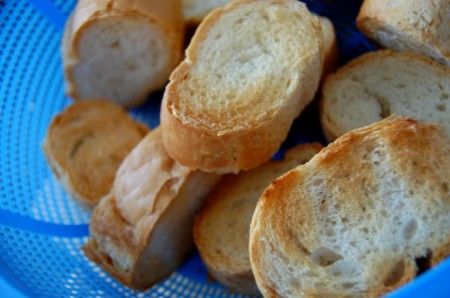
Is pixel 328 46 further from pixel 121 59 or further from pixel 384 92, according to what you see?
pixel 121 59

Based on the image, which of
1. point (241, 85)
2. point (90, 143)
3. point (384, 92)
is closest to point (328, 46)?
point (384, 92)

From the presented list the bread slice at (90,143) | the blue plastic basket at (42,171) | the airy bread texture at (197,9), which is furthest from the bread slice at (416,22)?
the bread slice at (90,143)

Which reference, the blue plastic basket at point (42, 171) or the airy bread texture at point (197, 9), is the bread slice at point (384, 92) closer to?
the blue plastic basket at point (42, 171)

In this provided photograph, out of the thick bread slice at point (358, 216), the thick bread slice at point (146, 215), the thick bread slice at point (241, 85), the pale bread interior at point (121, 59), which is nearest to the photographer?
the thick bread slice at point (358, 216)

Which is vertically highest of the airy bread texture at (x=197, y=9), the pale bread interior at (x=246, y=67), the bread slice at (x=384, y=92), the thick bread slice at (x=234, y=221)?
the pale bread interior at (x=246, y=67)

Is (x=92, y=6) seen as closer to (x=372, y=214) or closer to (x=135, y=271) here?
(x=135, y=271)

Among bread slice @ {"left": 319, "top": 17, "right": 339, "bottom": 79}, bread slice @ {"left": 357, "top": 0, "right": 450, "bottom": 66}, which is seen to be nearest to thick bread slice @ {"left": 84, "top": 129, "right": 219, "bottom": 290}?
bread slice @ {"left": 319, "top": 17, "right": 339, "bottom": 79}

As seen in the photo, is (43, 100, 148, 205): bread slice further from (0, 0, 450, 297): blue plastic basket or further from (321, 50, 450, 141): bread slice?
(321, 50, 450, 141): bread slice
